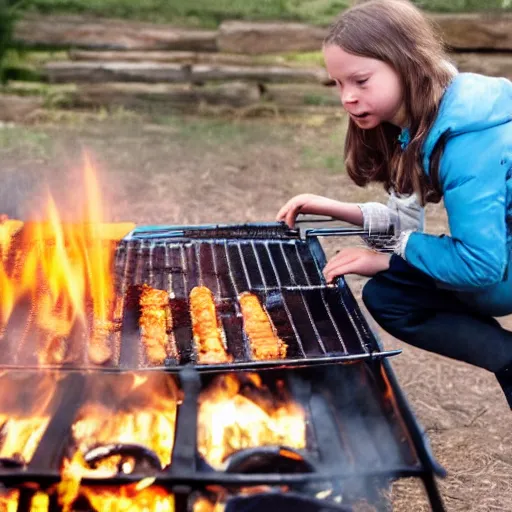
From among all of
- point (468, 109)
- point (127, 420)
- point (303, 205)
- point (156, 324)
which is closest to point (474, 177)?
point (468, 109)

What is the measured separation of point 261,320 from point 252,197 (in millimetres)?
3148

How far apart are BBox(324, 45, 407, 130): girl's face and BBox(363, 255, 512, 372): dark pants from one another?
62 cm

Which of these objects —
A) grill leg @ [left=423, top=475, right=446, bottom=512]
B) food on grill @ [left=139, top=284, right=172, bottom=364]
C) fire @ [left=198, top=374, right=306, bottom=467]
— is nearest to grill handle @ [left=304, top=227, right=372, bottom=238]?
food on grill @ [left=139, top=284, right=172, bottom=364]

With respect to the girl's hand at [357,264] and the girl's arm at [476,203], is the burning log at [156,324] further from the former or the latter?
the girl's arm at [476,203]

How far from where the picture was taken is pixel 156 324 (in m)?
2.31

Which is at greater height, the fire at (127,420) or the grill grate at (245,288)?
the grill grate at (245,288)

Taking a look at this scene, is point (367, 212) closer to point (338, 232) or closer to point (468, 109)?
point (338, 232)

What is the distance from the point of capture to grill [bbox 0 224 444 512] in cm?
169

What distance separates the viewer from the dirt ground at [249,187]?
9.60 ft

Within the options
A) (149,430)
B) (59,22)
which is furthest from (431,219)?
(59,22)

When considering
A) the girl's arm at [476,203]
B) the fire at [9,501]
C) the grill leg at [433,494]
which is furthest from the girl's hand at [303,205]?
the fire at [9,501]

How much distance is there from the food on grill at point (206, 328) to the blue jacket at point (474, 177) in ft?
2.54

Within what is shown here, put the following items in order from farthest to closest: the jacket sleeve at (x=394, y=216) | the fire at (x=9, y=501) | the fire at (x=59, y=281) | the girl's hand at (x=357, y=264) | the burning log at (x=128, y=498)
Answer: the jacket sleeve at (x=394, y=216) → the girl's hand at (x=357, y=264) → the fire at (x=59, y=281) → the fire at (x=9, y=501) → the burning log at (x=128, y=498)

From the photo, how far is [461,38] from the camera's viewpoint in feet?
22.7
